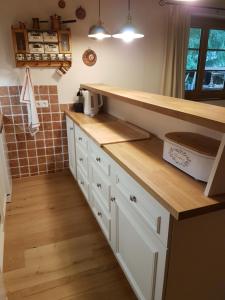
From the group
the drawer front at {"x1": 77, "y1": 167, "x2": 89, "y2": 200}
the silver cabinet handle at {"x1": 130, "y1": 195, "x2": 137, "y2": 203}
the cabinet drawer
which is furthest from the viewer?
the drawer front at {"x1": 77, "y1": 167, "x2": 89, "y2": 200}

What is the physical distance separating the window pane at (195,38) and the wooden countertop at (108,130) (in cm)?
205

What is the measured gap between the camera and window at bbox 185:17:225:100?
364 centimetres

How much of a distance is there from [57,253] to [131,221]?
85 centimetres

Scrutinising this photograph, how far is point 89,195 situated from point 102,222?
393 mm

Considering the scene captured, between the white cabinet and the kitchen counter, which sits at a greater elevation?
the kitchen counter

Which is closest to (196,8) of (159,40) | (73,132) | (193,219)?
(159,40)

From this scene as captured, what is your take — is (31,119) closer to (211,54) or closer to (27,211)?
(27,211)

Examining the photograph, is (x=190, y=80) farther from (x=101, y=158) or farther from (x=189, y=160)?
(x=189, y=160)

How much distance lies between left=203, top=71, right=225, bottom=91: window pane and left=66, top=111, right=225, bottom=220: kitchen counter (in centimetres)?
271

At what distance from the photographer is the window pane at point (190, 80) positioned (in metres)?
3.81

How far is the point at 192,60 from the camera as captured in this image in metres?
3.76

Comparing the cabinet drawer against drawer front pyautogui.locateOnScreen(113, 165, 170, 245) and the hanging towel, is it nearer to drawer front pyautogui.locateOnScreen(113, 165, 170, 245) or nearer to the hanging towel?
drawer front pyautogui.locateOnScreen(113, 165, 170, 245)

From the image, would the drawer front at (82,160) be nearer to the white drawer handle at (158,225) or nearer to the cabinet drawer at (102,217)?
the cabinet drawer at (102,217)

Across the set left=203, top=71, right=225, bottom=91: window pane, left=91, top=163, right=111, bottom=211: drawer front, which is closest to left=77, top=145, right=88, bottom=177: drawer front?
left=91, top=163, right=111, bottom=211: drawer front
